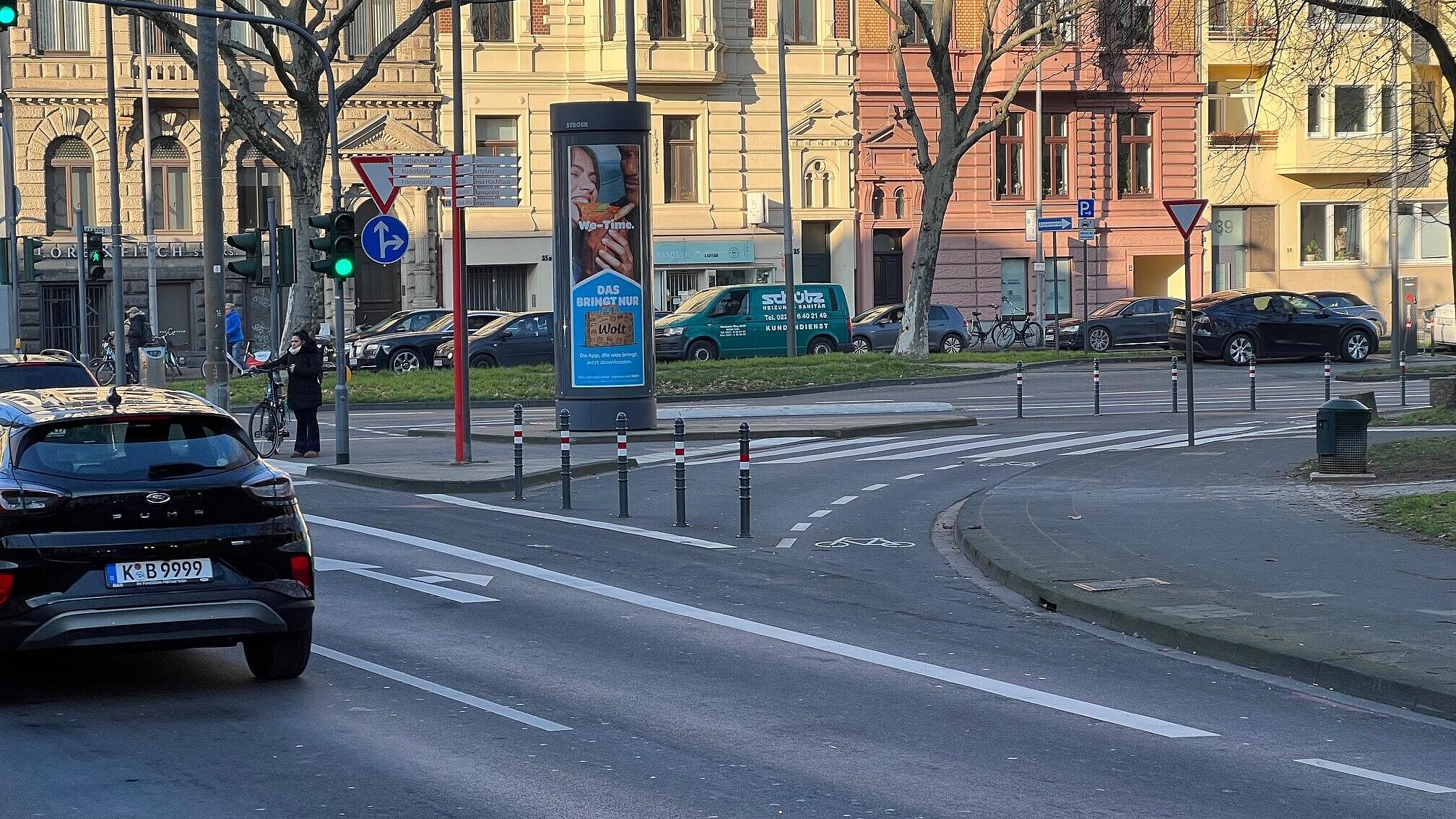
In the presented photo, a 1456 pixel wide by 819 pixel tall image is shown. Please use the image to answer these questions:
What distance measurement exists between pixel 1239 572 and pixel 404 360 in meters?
29.8

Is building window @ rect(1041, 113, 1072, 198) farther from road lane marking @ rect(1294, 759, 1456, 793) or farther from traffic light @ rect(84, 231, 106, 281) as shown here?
road lane marking @ rect(1294, 759, 1456, 793)

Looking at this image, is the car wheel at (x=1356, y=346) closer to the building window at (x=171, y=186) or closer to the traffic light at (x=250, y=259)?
the building window at (x=171, y=186)

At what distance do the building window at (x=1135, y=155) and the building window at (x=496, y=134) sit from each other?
1826 cm

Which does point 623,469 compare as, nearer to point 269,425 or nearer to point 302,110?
point 269,425

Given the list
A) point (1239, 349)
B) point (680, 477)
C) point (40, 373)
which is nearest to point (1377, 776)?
point (680, 477)

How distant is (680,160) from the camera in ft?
174

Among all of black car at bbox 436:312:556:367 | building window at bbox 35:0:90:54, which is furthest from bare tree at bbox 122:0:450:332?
building window at bbox 35:0:90:54

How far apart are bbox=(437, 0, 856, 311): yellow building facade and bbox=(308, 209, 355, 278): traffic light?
91.6 ft

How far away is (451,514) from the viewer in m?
17.9

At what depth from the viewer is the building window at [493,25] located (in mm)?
51062

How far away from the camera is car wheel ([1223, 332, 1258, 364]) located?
43.6 metres

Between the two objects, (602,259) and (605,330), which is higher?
(602,259)

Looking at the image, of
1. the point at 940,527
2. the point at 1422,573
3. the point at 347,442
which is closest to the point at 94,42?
the point at 347,442

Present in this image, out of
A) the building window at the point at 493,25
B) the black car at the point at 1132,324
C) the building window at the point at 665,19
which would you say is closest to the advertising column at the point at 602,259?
the black car at the point at 1132,324
